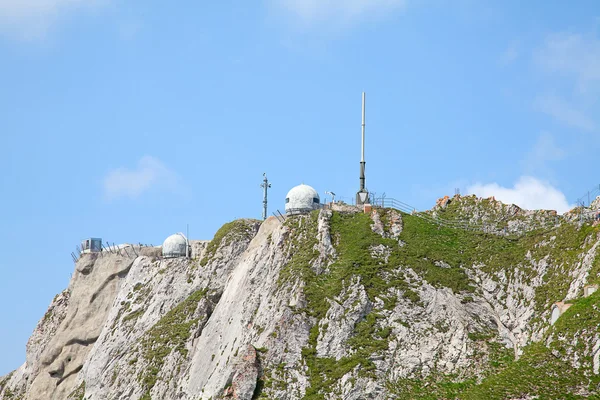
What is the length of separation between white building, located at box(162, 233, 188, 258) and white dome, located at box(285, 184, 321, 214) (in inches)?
871

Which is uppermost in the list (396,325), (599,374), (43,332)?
(43,332)

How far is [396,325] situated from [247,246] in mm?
34079

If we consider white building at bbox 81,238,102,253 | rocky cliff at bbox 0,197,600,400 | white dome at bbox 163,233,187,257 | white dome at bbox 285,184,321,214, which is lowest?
rocky cliff at bbox 0,197,600,400

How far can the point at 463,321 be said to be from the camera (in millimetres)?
81500

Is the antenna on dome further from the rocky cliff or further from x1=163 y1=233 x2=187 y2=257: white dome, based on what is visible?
x1=163 y1=233 x2=187 y2=257: white dome

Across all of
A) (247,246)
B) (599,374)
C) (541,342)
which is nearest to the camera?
(599,374)

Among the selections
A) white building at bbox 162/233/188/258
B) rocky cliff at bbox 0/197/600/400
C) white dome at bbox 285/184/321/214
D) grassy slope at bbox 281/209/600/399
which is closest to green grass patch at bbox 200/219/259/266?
rocky cliff at bbox 0/197/600/400

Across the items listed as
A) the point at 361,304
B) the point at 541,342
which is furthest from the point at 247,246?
the point at 541,342

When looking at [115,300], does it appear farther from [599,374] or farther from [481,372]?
[599,374]

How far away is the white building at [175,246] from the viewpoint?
12106 cm

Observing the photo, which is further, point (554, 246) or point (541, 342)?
point (554, 246)

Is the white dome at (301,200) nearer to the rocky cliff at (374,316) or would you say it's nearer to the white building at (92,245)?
the rocky cliff at (374,316)

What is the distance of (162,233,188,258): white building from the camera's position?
12106 cm

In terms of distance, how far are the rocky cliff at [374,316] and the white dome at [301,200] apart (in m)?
2.80
